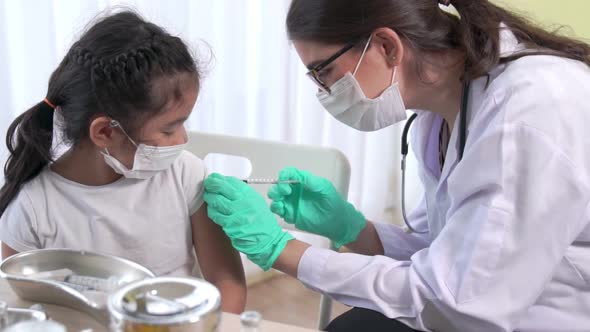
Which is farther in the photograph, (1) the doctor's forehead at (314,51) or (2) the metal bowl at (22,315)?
(1) the doctor's forehead at (314,51)

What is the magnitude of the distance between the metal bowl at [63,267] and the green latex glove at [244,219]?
1.17 feet

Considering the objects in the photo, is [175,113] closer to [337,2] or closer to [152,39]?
[152,39]

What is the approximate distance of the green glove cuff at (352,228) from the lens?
1.58m

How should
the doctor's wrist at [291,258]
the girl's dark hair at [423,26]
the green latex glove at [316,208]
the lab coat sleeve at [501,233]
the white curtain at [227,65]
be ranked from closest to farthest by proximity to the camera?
the lab coat sleeve at [501,233] → the girl's dark hair at [423,26] → the doctor's wrist at [291,258] → the green latex glove at [316,208] → the white curtain at [227,65]

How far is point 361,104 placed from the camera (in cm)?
132

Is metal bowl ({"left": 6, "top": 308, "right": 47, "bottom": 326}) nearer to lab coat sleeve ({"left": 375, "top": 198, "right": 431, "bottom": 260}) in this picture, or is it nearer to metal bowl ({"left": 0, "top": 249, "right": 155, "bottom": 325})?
metal bowl ({"left": 0, "top": 249, "right": 155, "bottom": 325})

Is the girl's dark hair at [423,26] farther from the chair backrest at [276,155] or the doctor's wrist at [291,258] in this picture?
the doctor's wrist at [291,258]

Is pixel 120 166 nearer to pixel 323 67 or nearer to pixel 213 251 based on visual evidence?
pixel 213 251

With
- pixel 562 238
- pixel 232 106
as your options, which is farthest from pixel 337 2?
pixel 232 106

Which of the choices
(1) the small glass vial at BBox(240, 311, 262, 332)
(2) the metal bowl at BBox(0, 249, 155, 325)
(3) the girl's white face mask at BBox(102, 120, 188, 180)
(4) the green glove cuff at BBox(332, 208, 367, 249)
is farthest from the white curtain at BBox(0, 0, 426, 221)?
(1) the small glass vial at BBox(240, 311, 262, 332)

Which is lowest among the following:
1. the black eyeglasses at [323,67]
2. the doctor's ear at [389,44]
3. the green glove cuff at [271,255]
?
the green glove cuff at [271,255]

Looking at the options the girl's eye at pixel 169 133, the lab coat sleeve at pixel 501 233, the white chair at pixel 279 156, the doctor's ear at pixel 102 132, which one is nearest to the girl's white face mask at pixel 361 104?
the white chair at pixel 279 156

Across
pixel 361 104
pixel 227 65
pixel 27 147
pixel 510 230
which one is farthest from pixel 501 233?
pixel 227 65

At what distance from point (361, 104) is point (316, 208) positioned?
345 millimetres
